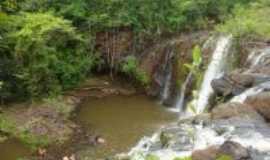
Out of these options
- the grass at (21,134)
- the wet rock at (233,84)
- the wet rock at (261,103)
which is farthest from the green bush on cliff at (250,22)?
the grass at (21,134)

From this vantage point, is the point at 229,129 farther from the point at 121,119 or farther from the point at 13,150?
the point at 121,119

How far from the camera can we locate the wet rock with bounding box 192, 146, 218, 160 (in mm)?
6678

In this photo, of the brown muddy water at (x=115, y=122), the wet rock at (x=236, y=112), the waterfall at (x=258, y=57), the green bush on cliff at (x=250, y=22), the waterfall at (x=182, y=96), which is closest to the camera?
the wet rock at (x=236, y=112)

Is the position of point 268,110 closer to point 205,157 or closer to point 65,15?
point 205,157

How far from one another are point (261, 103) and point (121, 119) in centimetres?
522

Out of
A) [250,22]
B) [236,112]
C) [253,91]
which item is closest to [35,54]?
[250,22]

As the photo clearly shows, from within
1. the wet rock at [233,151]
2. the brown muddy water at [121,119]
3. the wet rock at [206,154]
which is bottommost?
the brown muddy water at [121,119]

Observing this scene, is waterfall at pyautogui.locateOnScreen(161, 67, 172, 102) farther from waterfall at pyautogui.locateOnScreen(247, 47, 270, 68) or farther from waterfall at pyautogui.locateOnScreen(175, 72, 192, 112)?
waterfall at pyautogui.locateOnScreen(247, 47, 270, 68)

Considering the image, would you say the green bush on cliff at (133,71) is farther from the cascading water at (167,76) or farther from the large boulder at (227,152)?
the large boulder at (227,152)

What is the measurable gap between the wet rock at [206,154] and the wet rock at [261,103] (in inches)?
94.2

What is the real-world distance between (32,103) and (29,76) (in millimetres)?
782

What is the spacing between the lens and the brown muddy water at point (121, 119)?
11.6 metres

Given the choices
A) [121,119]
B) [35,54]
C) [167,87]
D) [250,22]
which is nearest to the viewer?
[121,119]

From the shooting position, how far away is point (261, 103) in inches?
358
